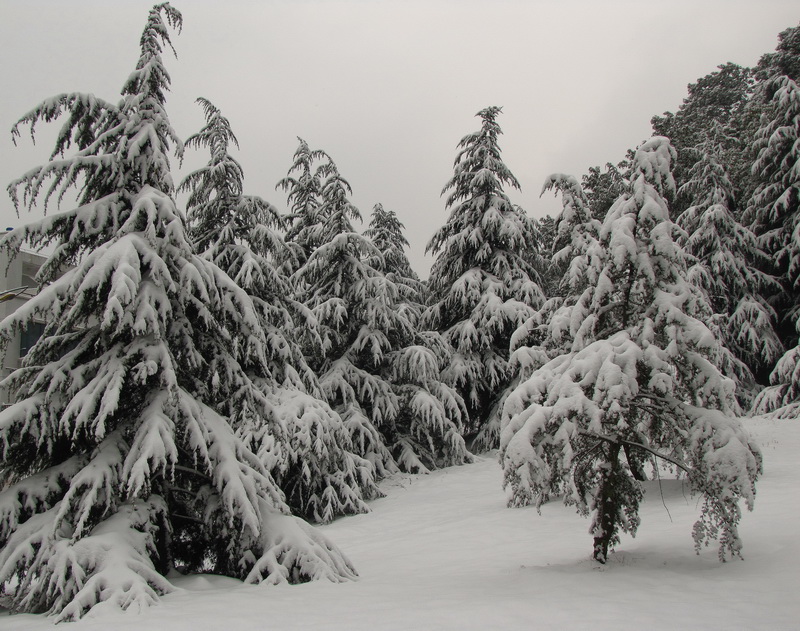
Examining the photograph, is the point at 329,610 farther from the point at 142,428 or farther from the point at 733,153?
the point at 733,153

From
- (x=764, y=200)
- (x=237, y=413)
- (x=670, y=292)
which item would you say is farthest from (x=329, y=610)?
(x=764, y=200)

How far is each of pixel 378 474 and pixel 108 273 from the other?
35.4ft

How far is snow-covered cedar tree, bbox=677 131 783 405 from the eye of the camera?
19.9m

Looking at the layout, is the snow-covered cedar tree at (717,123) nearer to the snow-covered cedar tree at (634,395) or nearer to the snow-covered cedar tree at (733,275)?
the snow-covered cedar tree at (733,275)

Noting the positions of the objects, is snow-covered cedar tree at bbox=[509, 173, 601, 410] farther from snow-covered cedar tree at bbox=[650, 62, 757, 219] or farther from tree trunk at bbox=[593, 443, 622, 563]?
snow-covered cedar tree at bbox=[650, 62, 757, 219]

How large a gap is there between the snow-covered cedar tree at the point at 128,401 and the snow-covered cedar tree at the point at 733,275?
16.2 metres

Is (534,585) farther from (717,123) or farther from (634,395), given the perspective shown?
(717,123)

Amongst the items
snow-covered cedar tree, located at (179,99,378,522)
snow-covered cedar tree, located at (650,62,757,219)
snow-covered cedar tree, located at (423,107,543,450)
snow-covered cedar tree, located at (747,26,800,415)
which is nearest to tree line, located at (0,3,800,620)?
snow-covered cedar tree, located at (179,99,378,522)

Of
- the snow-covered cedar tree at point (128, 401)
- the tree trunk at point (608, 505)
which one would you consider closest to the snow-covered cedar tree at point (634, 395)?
the tree trunk at point (608, 505)

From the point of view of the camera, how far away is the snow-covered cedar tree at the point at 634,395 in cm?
610

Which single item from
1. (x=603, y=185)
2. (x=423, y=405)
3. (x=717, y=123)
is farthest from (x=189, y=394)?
(x=603, y=185)

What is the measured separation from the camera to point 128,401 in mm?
6844

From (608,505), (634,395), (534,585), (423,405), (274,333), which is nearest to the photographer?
(634,395)

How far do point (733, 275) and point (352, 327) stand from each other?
42.0ft
